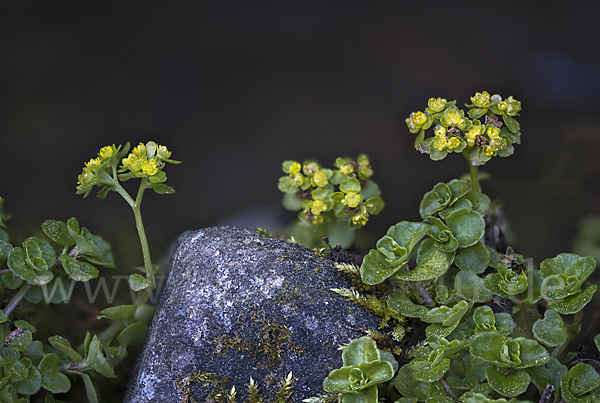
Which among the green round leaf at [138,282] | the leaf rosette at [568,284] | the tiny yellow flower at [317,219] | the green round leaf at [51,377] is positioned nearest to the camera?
the leaf rosette at [568,284]

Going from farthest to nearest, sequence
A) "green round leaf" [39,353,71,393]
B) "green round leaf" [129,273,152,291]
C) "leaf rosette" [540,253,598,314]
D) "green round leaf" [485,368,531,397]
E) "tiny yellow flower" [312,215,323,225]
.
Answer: "tiny yellow flower" [312,215,323,225] → "green round leaf" [129,273,152,291] → "green round leaf" [39,353,71,393] → "leaf rosette" [540,253,598,314] → "green round leaf" [485,368,531,397]

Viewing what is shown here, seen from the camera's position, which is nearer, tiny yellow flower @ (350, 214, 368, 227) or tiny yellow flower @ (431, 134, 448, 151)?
tiny yellow flower @ (431, 134, 448, 151)

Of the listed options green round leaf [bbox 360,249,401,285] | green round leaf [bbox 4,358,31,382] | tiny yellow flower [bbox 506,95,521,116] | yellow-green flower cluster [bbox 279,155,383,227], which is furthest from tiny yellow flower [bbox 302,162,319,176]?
green round leaf [bbox 4,358,31,382]

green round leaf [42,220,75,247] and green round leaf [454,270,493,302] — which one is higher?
green round leaf [454,270,493,302]

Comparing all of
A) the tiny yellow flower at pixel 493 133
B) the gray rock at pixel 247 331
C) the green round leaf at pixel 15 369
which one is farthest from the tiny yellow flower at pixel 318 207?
the green round leaf at pixel 15 369

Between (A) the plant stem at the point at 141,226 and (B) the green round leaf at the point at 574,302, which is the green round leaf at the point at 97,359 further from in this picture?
(B) the green round leaf at the point at 574,302

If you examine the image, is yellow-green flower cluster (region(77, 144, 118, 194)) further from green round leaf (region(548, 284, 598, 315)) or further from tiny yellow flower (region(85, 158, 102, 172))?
green round leaf (region(548, 284, 598, 315))

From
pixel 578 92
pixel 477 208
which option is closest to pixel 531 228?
pixel 578 92
